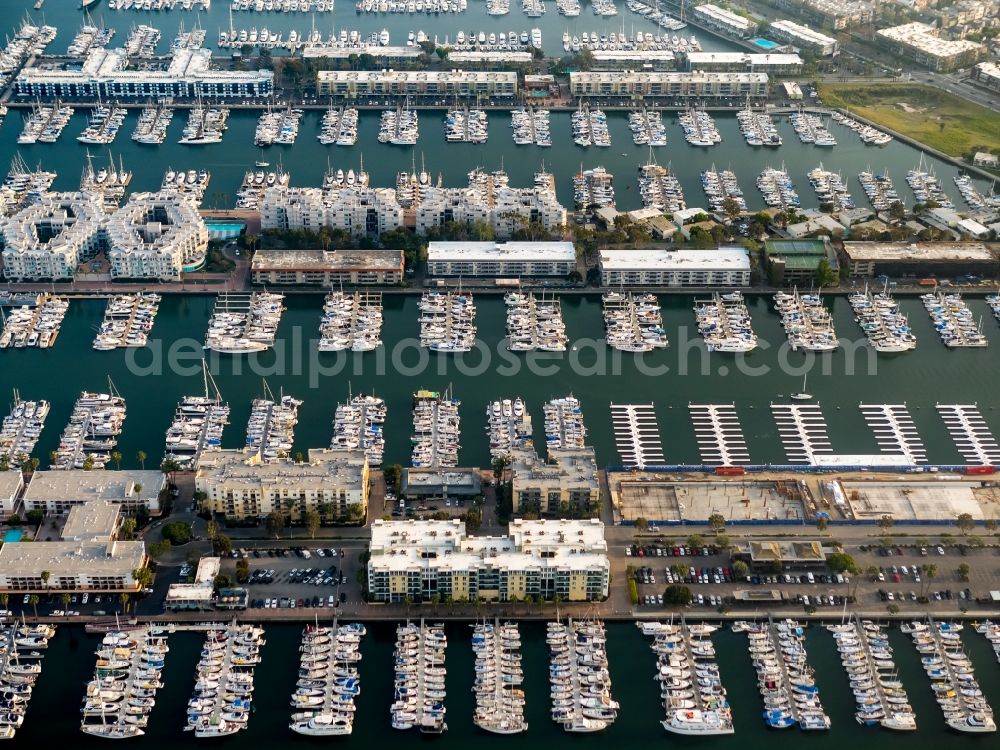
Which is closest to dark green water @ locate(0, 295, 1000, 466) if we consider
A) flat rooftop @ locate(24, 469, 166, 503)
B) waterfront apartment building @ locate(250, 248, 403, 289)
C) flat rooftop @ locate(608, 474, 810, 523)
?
flat rooftop @ locate(608, 474, 810, 523)

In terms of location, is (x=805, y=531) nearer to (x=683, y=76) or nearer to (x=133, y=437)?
(x=133, y=437)

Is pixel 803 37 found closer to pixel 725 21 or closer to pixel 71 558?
pixel 725 21

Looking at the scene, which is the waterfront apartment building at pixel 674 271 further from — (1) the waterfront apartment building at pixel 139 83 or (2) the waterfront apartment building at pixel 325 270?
(1) the waterfront apartment building at pixel 139 83

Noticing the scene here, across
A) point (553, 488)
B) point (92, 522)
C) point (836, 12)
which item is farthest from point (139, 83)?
point (553, 488)

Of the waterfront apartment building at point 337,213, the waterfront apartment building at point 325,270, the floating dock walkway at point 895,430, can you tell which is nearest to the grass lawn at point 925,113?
the floating dock walkway at point 895,430

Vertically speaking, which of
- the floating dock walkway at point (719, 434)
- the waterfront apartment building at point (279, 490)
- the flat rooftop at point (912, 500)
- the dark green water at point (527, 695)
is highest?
the flat rooftop at point (912, 500)

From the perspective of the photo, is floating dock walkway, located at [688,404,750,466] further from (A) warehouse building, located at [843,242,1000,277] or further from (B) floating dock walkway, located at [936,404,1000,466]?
(A) warehouse building, located at [843,242,1000,277]

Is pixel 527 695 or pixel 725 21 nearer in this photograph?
pixel 527 695
